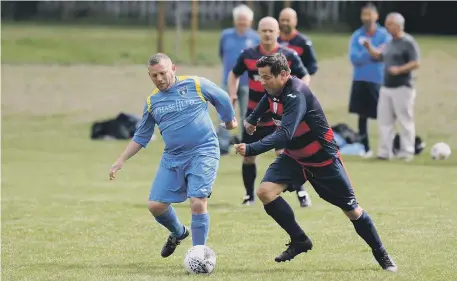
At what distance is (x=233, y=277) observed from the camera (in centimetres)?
875

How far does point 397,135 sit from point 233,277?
1028 centimetres

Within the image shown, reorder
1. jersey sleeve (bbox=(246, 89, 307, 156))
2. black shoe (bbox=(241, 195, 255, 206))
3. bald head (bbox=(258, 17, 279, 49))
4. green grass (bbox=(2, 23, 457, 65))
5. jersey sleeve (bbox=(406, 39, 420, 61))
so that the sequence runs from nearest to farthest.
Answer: jersey sleeve (bbox=(246, 89, 307, 156)), bald head (bbox=(258, 17, 279, 49)), black shoe (bbox=(241, 195, 255, 206)), jersey sleeve (bbox=(406, 39, 420, 61)), green grass (bbox=(2, 23, 457, 65))

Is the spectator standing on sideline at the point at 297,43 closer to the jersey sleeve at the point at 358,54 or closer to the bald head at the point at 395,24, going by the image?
the bald head at the point at 395,24

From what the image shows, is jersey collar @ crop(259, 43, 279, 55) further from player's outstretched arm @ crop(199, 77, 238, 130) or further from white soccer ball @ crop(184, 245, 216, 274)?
white soccer ball @ crop(184, 245, 216, 274)

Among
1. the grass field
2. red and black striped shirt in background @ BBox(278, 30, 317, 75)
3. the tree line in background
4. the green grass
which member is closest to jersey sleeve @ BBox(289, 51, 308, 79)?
red and black striped shirt in background @ BBox(278, 30, 317, 75)

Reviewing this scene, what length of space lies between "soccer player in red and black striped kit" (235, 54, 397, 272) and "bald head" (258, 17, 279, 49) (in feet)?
10.2

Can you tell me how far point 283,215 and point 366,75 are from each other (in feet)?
31.4

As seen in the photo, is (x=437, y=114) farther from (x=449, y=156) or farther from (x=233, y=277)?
(x=233, y=277)

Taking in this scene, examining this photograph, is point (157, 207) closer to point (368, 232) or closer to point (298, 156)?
point (298, 156)

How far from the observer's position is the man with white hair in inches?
680

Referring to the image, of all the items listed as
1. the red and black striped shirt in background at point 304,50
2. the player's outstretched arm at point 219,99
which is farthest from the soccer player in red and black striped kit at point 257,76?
the player's outstretched arm at point 219,99

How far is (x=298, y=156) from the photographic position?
9.05 meters

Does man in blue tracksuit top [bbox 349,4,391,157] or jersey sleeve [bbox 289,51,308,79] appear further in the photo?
man in blue tracksuit top [bbox 349,4,391,157]

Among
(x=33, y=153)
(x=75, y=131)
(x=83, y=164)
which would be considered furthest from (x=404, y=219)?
(x=75, y=131)
